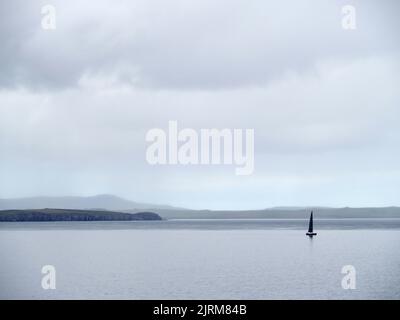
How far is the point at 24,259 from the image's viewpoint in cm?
9169

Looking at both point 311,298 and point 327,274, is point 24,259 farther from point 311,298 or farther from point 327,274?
point 311,298

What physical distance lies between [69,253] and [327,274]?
171 feet

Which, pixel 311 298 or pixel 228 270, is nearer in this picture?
pixel 311 298
